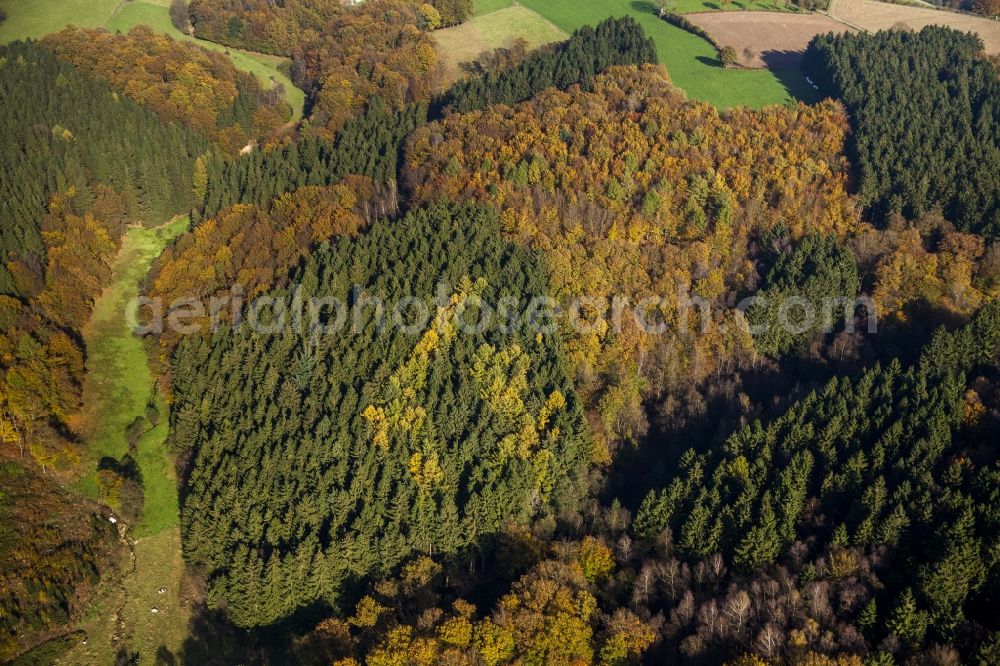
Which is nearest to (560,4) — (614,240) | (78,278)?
(614,240)

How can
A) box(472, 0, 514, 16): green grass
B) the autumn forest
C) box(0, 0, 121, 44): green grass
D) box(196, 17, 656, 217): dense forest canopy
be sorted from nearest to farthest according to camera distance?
the autumn forest
box(196, 17, 656, 217): dense forest canopy
box(0, 0, 121, 44): green grass
box(472, 0, 514, 16): green grass

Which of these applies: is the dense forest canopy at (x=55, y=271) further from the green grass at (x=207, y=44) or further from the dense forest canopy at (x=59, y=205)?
the green grass at (x=207, y=44)

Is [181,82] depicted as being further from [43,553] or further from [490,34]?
[43,553]

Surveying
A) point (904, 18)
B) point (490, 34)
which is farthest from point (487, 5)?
point (904, 18)

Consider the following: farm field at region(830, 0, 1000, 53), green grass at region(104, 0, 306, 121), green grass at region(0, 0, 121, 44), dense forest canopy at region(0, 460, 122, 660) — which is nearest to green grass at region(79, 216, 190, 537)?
dense forest canopy at region(0, 460, 122, 660)

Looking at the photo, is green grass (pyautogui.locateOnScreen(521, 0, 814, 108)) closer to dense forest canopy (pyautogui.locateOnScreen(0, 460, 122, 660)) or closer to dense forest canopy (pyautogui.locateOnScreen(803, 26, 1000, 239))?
dense forest canopy (pyautogui.locateOnScreen(803, 26, 1000, 239))

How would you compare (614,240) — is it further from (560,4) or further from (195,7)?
(195,7)
